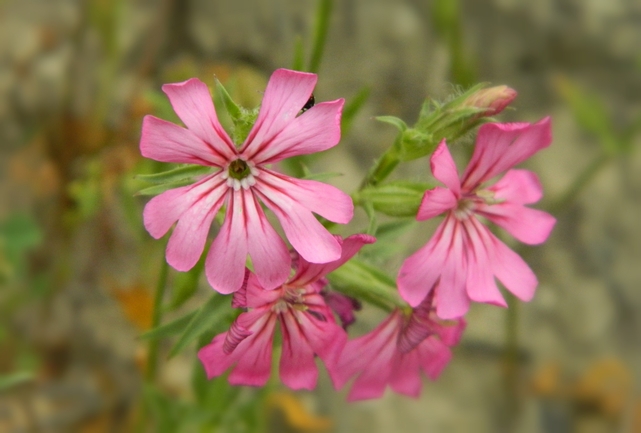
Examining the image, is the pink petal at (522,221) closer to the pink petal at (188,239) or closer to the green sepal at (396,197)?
the green sepal at (396,197)

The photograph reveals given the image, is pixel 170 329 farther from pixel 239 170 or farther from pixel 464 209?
pixel 464 209

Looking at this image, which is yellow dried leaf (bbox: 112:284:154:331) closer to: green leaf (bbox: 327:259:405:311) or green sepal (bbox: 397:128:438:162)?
green leaf (bbox: 327:259:405:311)

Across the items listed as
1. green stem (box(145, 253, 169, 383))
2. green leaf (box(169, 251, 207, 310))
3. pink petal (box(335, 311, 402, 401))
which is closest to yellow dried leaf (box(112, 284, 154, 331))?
green stem (box(145, 253, 169, 383))

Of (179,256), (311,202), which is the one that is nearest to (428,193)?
(311,202)

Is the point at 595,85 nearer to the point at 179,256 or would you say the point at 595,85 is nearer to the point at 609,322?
the point at 609,322

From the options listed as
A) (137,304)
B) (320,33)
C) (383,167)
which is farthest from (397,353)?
(137,304)

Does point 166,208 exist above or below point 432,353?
above
